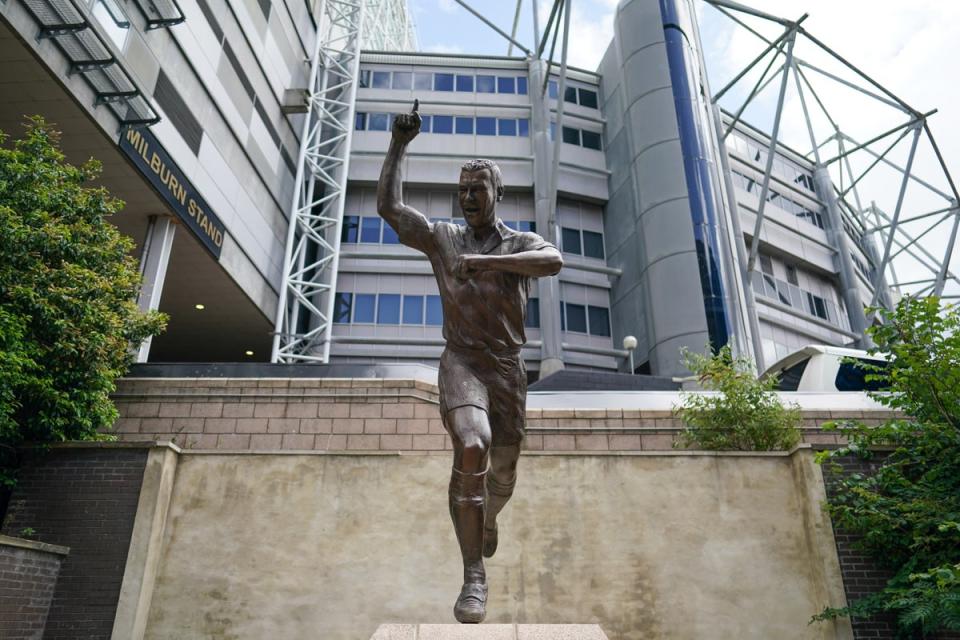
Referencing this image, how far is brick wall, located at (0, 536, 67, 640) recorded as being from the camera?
26.1 feet

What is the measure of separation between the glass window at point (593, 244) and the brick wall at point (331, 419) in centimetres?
2198

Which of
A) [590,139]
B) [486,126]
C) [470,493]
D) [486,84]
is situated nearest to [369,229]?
[486,126]

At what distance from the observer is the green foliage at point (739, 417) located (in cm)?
1066

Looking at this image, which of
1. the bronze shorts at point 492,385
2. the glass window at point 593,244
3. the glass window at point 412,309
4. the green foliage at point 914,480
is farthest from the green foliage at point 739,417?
the glass window at point 593,244

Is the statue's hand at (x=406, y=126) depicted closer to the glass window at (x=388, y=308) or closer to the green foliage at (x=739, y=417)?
the green foliage at (x=739, y=417)

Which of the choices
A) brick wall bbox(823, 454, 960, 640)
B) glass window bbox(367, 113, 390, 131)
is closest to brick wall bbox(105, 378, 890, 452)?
brick wall bbox(823, 454, 960, 640)

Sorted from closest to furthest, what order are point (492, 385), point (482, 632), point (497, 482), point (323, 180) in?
point (482, 632), point (492, 385), point (497, 482), point (323, 180)

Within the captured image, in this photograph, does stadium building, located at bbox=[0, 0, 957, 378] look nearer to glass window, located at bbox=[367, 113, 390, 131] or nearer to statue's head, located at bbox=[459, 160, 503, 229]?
glass window, located at bbox=[367, 113, 390, 131]

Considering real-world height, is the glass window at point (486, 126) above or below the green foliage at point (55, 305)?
above

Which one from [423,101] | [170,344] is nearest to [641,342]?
[423,101]

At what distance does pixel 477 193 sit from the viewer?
504 centimetres

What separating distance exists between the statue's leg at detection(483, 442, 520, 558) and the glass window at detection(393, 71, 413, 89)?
33075 millimetres

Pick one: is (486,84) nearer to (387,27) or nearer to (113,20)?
(387,27)

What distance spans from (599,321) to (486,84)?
43.7 feet
